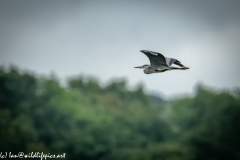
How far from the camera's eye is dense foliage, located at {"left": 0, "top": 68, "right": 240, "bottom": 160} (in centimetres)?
7106

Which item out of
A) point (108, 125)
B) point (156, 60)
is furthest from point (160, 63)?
point (108, 125)

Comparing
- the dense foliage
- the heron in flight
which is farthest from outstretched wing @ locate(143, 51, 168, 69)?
the dense foliage

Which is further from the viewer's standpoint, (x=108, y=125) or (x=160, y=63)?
(x=108, y=125)

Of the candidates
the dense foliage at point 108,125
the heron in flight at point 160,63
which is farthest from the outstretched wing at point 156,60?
the dense foliage at point 108,125

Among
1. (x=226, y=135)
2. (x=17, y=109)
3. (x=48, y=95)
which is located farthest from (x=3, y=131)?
(x=226, y=135)

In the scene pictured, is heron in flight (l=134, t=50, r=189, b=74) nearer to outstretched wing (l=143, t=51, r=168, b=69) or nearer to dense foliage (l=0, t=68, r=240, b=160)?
outstretched wing (l=143, t=51, r=168, b=69)

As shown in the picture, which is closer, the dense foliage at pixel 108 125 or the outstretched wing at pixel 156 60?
the outstretched wing at pixel 156 60

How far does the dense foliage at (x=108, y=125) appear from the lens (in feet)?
233

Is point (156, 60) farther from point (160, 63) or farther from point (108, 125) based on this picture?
point (108, 125)

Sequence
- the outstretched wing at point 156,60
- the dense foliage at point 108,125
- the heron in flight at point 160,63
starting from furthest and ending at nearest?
the dense foliage at point 108,125 → the heron in flight at point 160,63 → the outstretched wing at point 156,60

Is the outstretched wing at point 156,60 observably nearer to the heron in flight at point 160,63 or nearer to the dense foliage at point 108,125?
the heron in flight at point 160,63

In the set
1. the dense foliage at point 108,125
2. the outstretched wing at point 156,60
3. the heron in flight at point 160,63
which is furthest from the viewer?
the dense foliage at point 108,125

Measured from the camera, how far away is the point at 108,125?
262 feet

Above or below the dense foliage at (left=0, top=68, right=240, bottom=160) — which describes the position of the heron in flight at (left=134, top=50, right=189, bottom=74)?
below
